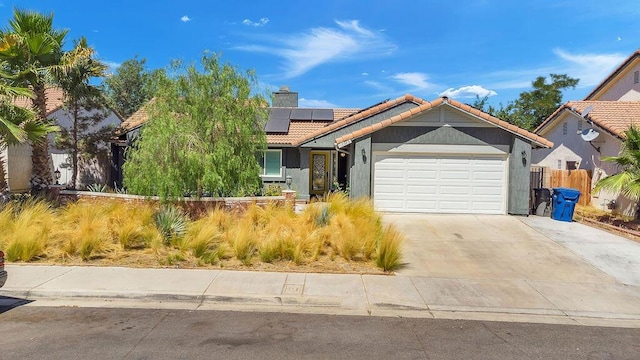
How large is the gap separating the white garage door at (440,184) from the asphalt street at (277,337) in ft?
30.8

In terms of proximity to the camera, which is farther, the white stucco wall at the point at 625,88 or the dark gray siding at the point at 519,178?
the white stucco wall at the point at 625,88

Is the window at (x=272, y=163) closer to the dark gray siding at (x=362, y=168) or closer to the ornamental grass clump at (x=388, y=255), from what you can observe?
the dark gray siding at (x=362, y=168)

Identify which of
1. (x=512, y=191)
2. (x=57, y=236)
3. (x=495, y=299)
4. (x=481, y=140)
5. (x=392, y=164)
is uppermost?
(x=481, y=140)

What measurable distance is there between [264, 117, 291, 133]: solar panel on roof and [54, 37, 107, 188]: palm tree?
23.4 ft

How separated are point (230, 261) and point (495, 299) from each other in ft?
17.0

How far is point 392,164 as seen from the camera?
15258mm

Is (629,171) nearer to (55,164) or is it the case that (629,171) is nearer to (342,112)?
(342,112)

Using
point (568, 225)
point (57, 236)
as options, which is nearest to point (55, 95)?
point (57, 236)

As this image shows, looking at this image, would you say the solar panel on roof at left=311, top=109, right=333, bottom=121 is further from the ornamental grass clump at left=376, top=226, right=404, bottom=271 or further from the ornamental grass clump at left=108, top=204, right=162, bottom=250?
the ornamental grass clump at left=376, top=226, right=404, bottom=271

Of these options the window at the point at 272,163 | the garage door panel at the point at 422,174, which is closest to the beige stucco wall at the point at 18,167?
the window at the point at 272,163

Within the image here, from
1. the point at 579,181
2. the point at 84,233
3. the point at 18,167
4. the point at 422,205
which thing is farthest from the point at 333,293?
the point at 18,167

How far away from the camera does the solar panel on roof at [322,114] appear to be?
2123 centimetres

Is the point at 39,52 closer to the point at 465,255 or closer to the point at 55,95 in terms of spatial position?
the point at 55,95

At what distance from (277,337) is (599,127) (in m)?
17.5
